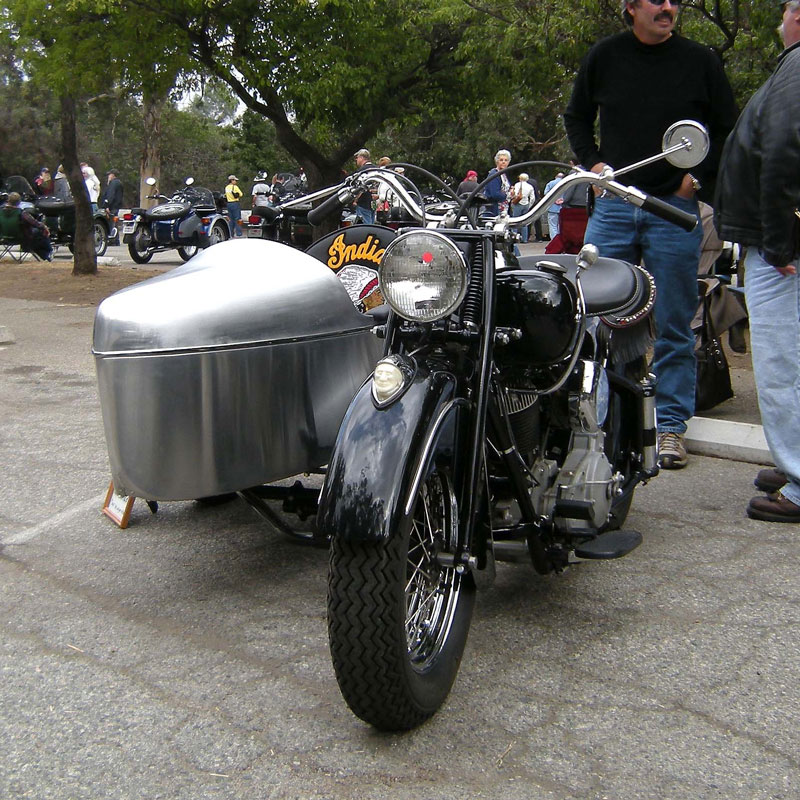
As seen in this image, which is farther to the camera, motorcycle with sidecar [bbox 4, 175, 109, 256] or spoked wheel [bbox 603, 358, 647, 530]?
motorcycle with sidecar [bbox 4, 175, 109, 256]

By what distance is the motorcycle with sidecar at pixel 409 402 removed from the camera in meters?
2.50

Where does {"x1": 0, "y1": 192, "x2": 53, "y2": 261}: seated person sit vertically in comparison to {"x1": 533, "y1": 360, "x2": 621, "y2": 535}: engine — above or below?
below

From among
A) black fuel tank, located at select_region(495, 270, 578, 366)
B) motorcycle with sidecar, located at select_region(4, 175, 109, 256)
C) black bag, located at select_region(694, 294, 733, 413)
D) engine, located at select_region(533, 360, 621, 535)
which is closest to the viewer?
black fuel tank, located at select_region(495, 270, 578, 366)

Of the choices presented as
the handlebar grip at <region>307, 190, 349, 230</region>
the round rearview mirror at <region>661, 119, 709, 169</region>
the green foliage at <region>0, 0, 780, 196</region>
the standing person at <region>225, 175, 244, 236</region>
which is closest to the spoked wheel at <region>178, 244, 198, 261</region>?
the green foliage at <region>0, 0, 780, 196</region>

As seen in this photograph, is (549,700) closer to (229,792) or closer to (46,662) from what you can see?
(229,792)

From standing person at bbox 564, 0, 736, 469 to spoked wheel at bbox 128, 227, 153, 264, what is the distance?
13.1 m

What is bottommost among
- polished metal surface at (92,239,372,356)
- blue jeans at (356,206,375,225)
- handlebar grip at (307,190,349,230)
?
blue jeans at (356,206,375,225)

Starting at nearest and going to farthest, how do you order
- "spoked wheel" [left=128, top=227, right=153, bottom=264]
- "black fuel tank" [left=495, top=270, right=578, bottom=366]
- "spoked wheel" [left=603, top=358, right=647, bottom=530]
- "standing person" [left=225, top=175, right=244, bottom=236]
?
1. "black fuel tank" [left=495, top=270, right=578, bottom=366]
2. "spoked wheel" [left=603, top=358, right=647, bottom=530]
3. "spoked wheel" [left=128, top=227, right=153, bottom=264]
4. "standing person" [left=225, top=175, right=244, bottom=236]

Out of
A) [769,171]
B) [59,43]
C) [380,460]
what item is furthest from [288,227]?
[380,460]

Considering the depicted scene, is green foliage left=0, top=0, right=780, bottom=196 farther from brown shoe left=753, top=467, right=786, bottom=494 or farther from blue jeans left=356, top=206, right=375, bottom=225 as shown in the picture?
brown shoe left=753, top=467, right=786, bottom=494

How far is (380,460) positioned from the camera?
2.52 metres

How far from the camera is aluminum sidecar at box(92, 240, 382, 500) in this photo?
10.6 ft

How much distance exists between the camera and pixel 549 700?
2791 mm

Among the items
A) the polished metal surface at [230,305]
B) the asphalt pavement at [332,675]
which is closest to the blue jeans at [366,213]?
the asphalt pavement at [332,675]
